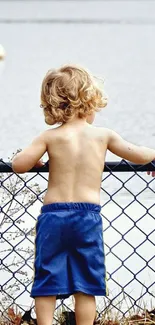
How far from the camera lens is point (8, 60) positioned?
6.43 m

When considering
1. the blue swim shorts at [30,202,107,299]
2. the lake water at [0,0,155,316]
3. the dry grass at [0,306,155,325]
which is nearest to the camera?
the blue swim shorts at [30,202,107,299]

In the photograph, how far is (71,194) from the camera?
46.3 inches

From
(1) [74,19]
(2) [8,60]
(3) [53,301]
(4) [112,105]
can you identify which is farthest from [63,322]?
(1) [74,19]

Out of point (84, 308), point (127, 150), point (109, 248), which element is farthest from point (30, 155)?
point (109, 248)

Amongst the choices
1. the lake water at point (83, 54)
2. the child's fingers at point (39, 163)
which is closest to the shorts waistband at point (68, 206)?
the child's fingers at point (39, 163)

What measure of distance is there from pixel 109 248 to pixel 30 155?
0.42 metres

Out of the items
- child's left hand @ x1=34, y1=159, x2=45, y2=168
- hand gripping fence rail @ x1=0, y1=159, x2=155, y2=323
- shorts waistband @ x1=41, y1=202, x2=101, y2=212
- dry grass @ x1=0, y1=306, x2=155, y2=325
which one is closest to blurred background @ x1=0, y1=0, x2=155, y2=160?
hand gripping fence rail @ x1=0, y1=159, x2=155, y2=323

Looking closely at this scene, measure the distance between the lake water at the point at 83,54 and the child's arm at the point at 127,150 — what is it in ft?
13.7

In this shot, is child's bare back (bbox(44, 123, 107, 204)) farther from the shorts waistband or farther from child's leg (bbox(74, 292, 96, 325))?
child's leg (bbox(74, 292, 96, 325))

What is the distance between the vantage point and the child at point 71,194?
3.80 feet

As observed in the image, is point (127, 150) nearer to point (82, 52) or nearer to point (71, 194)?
point (71, 194)

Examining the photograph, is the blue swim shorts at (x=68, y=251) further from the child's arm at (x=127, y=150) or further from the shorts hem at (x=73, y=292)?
the child's arm at (x=127, y=150)

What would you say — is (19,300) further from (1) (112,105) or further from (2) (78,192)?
(1) (112,105)

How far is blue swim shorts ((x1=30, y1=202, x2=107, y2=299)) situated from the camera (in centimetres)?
115
